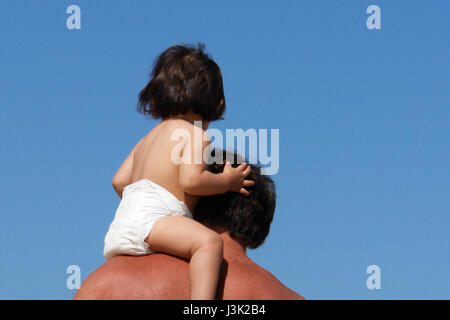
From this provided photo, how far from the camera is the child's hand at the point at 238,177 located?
16.4 feet

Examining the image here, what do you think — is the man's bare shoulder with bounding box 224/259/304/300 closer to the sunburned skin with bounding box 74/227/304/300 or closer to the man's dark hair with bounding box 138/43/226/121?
the sunburned skin with bounding box 74/227/304/300

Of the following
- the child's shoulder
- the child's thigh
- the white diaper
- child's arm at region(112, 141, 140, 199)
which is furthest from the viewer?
child's arm at region(112, 141, 140, 199)

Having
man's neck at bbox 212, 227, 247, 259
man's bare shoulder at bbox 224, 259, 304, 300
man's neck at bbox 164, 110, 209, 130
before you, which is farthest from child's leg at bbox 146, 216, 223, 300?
man's neck at bbox 164, 110, 209, 130

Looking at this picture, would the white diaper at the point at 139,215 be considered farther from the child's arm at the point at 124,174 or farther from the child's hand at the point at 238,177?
the child's arm at the point at 124,174

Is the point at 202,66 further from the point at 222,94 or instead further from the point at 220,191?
the point at 220,191

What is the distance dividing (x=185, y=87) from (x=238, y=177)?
0.71 meters

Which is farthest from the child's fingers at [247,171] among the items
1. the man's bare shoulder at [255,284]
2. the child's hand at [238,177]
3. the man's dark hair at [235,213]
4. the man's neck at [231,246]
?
the man's bare shoulder at [255,284]

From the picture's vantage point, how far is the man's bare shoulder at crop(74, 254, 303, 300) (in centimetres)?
446

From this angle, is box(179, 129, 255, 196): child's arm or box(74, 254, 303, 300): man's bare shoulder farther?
box(179, 129, 255, 196): child's arm

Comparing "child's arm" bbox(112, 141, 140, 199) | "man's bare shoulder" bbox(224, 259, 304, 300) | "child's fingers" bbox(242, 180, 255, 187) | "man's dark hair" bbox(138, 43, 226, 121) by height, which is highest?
"man's dark hair" bbox(138, 43, 226, 121)

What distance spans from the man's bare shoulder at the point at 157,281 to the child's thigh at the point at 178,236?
0.08 metres
